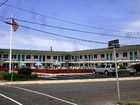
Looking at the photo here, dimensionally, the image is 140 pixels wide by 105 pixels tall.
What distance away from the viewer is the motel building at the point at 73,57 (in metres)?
74.9

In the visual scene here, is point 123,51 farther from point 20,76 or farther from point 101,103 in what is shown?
point 101,103

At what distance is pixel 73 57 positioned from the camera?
9700cm

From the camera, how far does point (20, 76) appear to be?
34.0m

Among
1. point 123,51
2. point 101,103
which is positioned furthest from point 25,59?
point 101,103

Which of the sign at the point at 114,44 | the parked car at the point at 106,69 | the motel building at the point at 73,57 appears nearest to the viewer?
the sign at the point at 114,44

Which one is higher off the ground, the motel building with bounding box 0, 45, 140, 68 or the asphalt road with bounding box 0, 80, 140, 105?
the motel building with bounding box 0, 45, 140, 68

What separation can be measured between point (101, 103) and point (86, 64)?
2849 inches

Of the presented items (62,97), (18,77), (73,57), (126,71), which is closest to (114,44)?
(62,97)

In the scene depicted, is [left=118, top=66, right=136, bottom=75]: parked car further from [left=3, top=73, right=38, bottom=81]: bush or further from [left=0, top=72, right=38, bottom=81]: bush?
[left=3, top=73, right=38, bottom=81]: bush

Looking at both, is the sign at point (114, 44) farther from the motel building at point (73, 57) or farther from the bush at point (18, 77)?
the motel building at point (73, 57)

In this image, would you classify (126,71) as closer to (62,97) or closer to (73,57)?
(62,97)

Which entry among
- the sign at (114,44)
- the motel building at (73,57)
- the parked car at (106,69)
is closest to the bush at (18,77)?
the sign at (114,44)

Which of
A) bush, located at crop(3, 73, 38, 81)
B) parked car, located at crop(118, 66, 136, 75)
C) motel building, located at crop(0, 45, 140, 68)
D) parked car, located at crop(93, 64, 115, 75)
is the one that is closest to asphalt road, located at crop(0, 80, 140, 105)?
bush, located at crop(3, 73, 38, 81)

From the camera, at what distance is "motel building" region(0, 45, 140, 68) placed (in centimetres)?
7494
